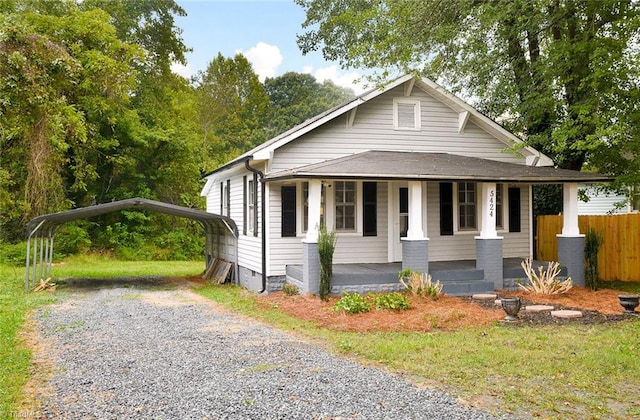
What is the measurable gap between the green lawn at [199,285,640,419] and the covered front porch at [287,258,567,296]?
229 centimetres

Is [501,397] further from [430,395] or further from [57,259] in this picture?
[57,259]

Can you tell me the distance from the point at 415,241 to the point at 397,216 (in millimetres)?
1940

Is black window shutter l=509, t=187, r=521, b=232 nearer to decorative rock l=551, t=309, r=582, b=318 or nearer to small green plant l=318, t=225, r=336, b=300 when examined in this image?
decorative rock l=551, t=309, r=582, b=318

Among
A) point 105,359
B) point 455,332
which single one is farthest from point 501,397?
point 105,359

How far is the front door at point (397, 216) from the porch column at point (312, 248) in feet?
8.99

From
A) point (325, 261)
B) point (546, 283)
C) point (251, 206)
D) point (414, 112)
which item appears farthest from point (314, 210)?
point (546, 283)

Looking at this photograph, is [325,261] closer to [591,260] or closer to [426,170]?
[426,170]

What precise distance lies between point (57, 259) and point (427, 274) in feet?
59.1

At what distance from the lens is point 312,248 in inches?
446

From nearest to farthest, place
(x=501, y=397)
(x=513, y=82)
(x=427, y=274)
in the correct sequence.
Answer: (x=501, y=397), (x=427, y=274), (x=513, y=82)

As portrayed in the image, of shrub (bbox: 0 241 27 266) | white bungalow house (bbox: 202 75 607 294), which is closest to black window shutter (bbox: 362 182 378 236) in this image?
white bungalow house (bbox: 202 75 607 294)

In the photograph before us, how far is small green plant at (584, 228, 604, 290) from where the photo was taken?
12867 mm

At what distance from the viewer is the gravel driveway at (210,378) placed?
4898 mm

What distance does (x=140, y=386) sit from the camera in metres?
5.71
